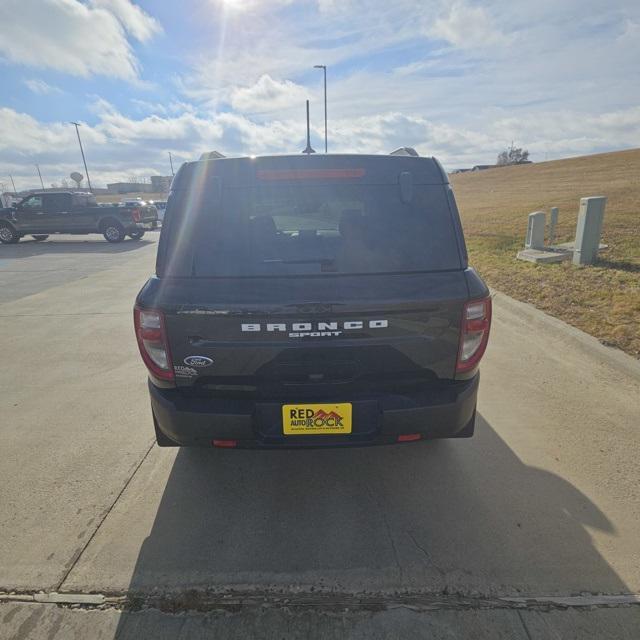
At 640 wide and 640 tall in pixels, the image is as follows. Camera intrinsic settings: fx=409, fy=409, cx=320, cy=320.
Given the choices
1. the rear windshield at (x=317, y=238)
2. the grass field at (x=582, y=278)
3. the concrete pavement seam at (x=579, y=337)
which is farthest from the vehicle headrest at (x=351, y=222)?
the grass field at (x=582, y=278)

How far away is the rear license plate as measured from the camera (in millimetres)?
2062

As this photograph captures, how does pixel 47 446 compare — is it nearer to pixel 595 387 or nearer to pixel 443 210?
pixel 443 210

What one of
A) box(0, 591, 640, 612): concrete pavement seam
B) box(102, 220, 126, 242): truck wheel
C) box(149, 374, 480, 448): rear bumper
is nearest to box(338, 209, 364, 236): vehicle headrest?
box(149, 374, 480, 448): rear bumper

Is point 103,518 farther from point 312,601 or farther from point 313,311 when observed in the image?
point 313,311

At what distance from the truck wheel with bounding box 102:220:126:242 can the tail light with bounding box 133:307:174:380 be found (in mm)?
15590

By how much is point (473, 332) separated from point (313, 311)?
2.75 feet

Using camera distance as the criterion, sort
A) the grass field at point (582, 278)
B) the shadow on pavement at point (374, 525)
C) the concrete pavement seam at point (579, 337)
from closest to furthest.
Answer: the shadow on pavement at point (374, 525) < the concrete pavement seam at point (579, 337) < the grass field at point (582, 278)

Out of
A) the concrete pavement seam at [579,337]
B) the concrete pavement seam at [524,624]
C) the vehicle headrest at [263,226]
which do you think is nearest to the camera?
the concrete pavement seam at [524,624]

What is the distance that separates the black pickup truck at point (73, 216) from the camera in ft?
51.3

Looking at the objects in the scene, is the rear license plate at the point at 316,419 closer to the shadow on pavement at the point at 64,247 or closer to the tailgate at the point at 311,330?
the tailgate at the point at 311,330

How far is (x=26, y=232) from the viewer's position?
52.7ft

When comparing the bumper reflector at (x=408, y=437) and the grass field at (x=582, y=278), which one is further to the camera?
the grass field at (x=582, y=278)

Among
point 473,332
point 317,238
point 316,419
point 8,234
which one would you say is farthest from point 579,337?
point 8,234

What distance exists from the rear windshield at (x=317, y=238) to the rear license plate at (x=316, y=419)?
0.68m
